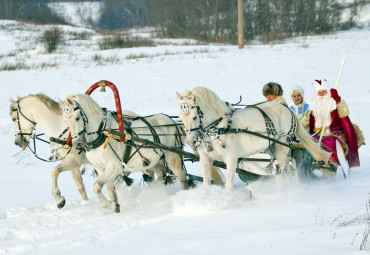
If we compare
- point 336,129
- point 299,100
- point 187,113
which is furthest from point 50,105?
point 336,129

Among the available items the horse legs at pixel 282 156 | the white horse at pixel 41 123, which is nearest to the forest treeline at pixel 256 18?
the horse legs at pixel 282 156

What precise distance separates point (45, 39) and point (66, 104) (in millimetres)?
26669

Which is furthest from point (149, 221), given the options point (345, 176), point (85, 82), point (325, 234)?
point (85, 82)

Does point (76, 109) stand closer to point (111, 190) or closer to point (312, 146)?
point (111, 190)

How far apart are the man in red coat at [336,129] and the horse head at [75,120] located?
3.65 metres

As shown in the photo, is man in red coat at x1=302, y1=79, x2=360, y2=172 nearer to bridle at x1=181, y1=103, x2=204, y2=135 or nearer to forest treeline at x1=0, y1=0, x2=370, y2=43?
bridle at x1=181, y1=103, x2=204, y2=135

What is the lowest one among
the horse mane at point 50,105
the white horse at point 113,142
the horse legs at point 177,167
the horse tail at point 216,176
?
the horse tail at point 216,176

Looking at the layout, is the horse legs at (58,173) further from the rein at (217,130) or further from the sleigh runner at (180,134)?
the rein at (217,130)

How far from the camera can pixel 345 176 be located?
8.12m

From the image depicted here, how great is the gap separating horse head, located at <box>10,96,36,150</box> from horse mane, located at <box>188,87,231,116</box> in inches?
90.6

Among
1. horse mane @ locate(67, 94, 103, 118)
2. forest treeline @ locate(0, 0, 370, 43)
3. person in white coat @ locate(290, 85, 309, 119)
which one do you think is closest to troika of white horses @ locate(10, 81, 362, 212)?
horse mane @ locate(67, 94, 103, 118)

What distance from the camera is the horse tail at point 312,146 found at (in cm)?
763

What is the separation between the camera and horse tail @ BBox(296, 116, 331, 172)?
763cm

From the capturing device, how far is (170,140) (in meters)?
7.38
